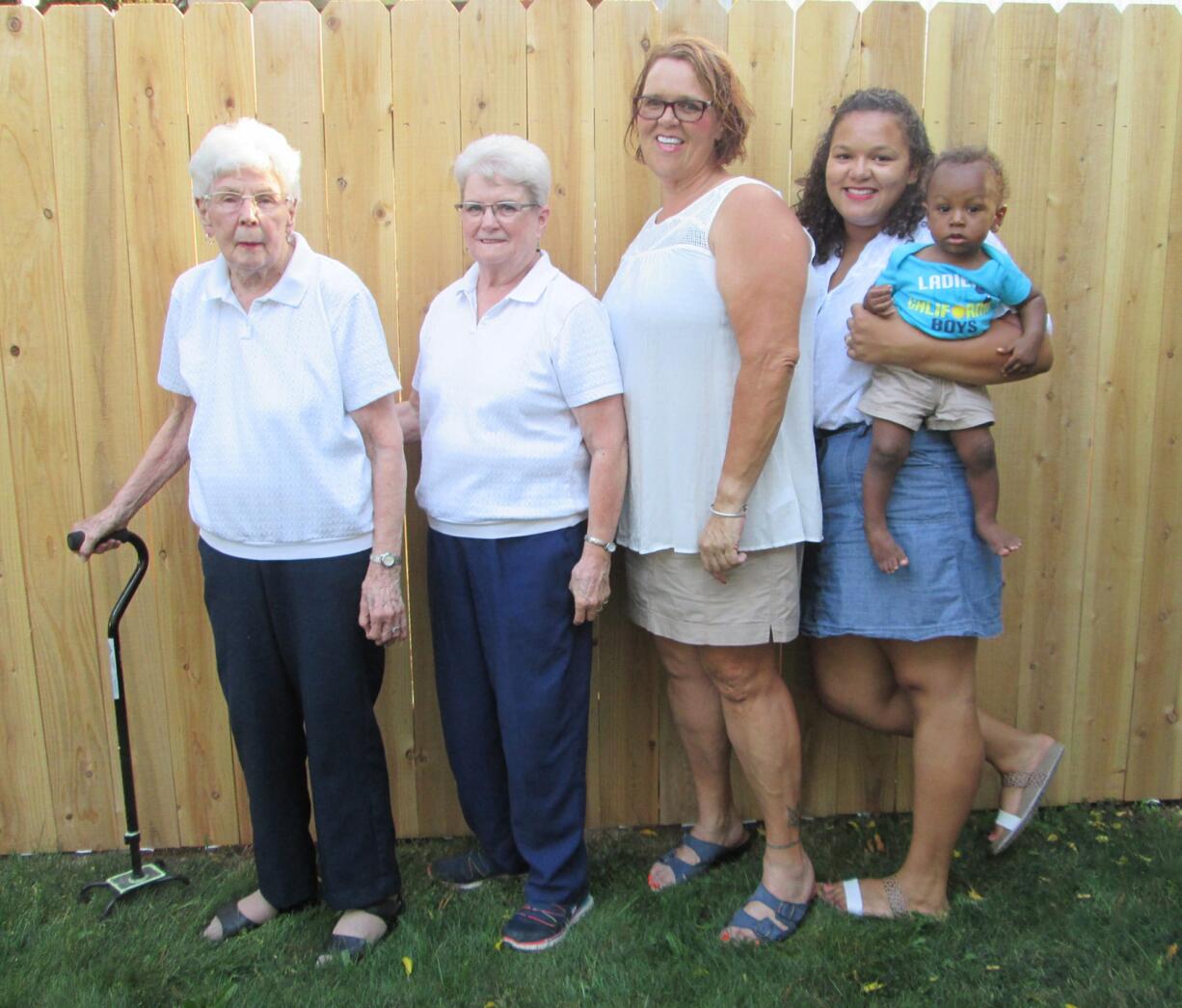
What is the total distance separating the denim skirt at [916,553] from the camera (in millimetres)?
2377

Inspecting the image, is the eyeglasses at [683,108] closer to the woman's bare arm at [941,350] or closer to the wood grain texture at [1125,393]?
the woman's bare arm at [941,350]

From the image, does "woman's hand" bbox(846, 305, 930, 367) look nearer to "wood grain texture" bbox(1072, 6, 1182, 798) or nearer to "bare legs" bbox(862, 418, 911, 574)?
"bare legs" bbox(862, 418, 911, 574)

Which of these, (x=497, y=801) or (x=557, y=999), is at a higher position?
(x=497, y=801)

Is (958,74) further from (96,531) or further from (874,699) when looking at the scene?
(96,531)

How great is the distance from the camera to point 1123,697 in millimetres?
3139

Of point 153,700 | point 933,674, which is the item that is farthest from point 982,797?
point 153,700

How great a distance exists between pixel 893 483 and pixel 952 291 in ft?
1.45

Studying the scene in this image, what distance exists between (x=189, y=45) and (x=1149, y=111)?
2.56 meters

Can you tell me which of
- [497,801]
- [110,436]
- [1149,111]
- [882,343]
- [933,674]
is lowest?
[497,801]

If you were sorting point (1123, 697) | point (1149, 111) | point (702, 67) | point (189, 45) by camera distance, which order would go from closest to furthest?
1. point (702, 67)
2. point (189, 45)
3. point (1149, 111)
4. point (1123, 697)

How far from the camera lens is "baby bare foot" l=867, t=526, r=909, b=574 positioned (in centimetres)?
236

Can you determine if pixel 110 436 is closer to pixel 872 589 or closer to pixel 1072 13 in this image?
pixel 872 589

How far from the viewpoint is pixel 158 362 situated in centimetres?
279

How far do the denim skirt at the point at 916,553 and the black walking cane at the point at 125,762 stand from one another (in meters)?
1.74
